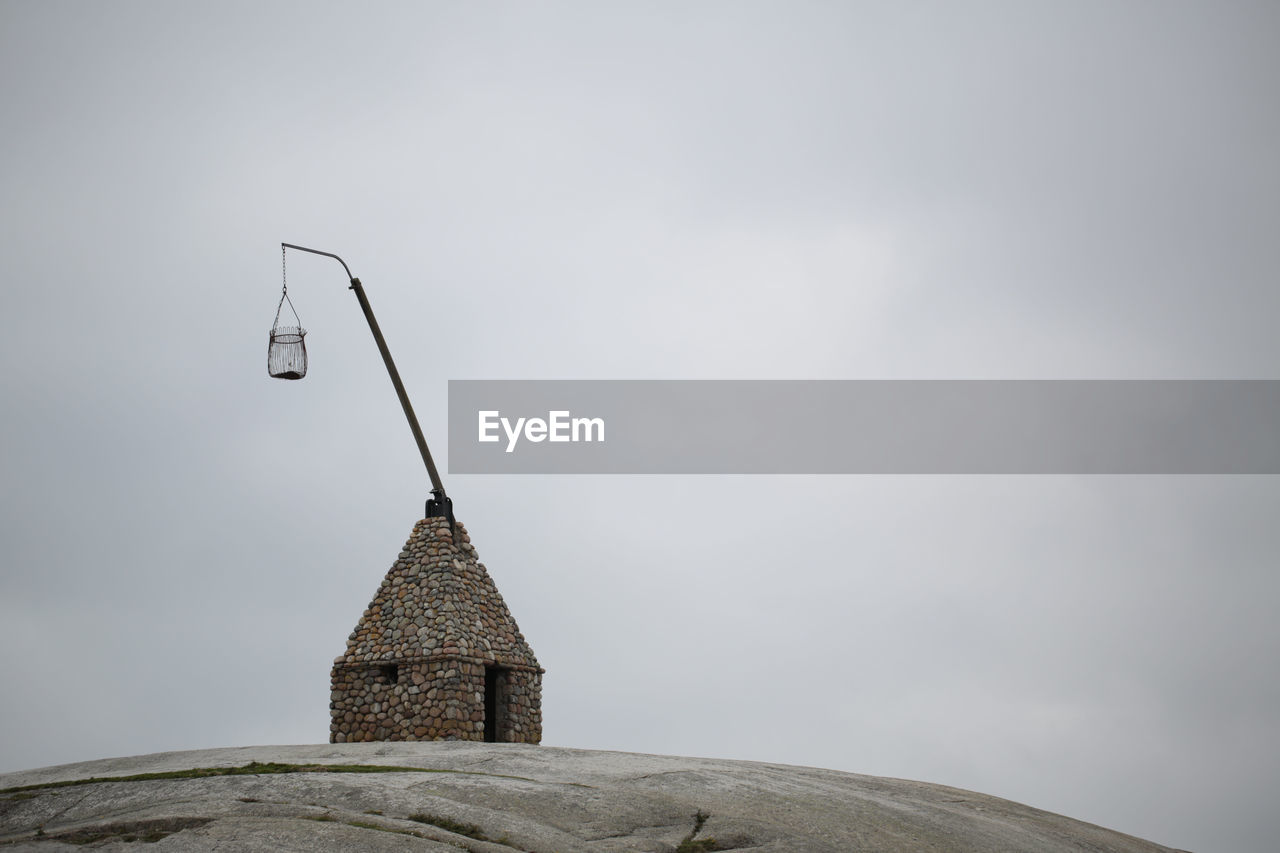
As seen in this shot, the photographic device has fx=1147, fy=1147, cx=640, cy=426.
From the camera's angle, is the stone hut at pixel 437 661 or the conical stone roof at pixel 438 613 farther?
the conical stone roof at pixel 438 613

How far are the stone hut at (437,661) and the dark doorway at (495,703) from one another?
0.02m

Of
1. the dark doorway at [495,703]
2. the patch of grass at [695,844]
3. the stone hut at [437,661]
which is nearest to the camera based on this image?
the patch of grass at [695,844]

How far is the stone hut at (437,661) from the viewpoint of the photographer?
2222 centimetres

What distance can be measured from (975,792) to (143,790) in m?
13.4

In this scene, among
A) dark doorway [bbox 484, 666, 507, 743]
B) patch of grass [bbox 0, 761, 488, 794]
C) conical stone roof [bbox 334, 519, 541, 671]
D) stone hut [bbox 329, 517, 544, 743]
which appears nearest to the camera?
patch of grass [bbox 0, 761, 488, 794]

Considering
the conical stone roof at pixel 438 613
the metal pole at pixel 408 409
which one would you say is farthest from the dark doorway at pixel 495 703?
the metal pole at pixel 408 409

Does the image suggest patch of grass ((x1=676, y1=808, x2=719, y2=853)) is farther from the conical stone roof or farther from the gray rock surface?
the conical stone roof

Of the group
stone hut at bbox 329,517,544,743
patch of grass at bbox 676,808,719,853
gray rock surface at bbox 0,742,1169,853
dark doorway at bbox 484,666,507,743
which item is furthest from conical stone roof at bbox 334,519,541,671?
patch of grass at bbox 676,808,719,853

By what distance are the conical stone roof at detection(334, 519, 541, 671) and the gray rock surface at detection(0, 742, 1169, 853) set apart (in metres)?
3.66

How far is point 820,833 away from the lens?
14242mm

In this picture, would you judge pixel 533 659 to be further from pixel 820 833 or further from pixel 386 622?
pixel 820 833

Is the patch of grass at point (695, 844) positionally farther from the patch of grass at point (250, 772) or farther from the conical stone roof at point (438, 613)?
the conical stone roof at point (438, 613)

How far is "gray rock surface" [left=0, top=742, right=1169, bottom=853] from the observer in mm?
12617

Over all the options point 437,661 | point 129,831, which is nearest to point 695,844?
point 129,831
